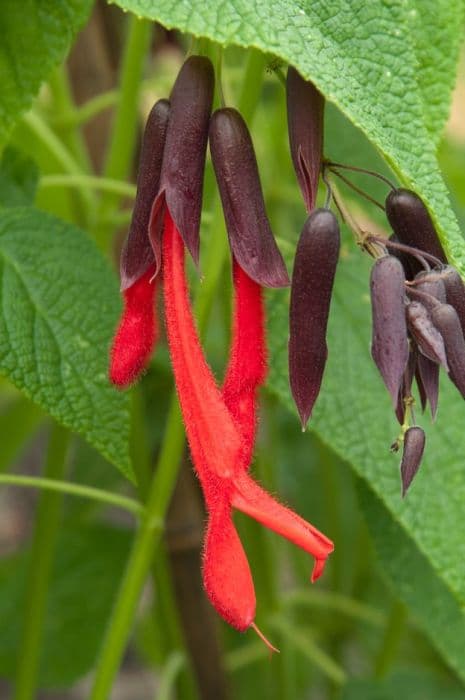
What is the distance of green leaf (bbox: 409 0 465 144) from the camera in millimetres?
631

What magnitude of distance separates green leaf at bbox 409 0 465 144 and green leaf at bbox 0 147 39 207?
12.3 inches

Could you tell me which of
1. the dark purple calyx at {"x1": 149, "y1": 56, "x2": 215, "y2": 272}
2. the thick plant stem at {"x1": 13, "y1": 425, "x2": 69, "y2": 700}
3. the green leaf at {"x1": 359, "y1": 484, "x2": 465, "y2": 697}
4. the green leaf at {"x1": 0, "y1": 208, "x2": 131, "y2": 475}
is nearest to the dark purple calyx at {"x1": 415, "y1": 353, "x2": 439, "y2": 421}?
the dark purple calyx at {"x1": 149, "y1": 56, "x2": 215, "y2": 272}

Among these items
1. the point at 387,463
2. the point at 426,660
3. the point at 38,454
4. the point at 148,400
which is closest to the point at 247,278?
the point at 387,463

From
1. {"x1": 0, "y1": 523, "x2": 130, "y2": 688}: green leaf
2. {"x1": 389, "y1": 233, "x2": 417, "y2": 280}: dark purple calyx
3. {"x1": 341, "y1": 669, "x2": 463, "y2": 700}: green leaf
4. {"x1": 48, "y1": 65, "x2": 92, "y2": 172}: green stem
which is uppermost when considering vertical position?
{"x1": 389, "y1": 233, "x2": 417, "y2": 280}: dark purple calyx

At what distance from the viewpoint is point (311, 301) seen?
1.69 feet

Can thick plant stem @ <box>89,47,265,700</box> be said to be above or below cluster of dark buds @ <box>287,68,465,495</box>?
below

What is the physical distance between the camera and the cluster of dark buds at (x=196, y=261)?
1.70ft

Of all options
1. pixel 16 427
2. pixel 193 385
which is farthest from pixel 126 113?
pixel 16 427

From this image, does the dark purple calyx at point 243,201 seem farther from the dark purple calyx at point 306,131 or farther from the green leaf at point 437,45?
the green leaf at point 437,45

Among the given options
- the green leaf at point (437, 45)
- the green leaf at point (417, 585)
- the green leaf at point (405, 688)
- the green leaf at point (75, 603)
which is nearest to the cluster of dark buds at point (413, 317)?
the green leaf at point (437, 45)

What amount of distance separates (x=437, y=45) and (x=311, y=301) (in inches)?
8.0

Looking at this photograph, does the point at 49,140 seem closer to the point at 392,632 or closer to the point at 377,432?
the point at 377,432

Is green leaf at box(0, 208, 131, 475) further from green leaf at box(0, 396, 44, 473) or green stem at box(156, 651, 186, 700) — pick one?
green leaf at box(0, 396, 44, 473)

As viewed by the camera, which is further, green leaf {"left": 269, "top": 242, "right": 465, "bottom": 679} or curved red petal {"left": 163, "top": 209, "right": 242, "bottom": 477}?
green leaf {"left": 269, "top": 242, "right": 465, "bottom": 679}
